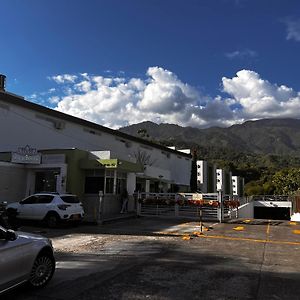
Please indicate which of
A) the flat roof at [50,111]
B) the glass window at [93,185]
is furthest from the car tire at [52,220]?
the flat roof at [50,111]

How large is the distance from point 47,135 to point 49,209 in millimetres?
16418

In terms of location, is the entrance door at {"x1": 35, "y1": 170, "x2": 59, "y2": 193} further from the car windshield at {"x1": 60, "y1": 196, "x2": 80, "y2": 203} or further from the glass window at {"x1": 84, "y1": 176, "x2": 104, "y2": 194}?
the car windshield at {"x1": 60, "y1": 196, "x2": 80, "y2": 203}

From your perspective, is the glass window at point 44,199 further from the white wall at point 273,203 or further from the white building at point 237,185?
the white building at point 237,185

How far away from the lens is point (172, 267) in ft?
29.5

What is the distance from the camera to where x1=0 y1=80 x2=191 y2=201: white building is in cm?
2436

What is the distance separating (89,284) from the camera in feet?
23.9

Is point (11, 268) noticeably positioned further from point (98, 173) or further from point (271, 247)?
point (98, 173)

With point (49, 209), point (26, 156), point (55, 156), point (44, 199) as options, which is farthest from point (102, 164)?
point (49, 209)

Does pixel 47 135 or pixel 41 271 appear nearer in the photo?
pixel 41 271

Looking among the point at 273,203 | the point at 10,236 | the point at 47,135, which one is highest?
the point at 47,135

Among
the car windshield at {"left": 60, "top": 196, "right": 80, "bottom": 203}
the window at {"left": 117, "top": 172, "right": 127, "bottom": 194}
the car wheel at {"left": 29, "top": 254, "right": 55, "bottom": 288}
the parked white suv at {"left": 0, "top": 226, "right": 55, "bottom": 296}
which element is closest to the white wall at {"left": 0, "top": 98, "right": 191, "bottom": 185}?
the window at {"left": 117, "top": 172, "right": 127, "bottom": 194}

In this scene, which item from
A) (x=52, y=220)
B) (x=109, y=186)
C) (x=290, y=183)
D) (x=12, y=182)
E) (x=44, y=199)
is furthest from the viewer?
(x=290, y=183)

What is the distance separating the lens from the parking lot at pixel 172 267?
6781 millimetres

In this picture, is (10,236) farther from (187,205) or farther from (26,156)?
(26,156)
